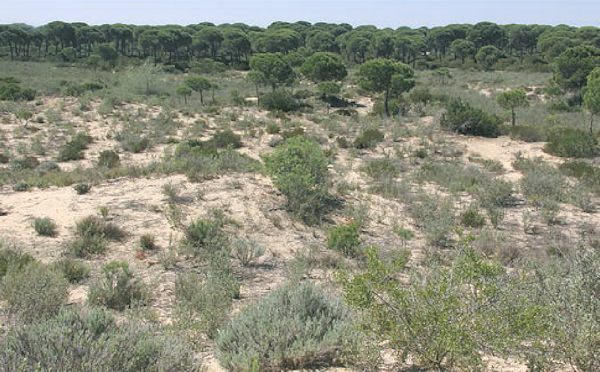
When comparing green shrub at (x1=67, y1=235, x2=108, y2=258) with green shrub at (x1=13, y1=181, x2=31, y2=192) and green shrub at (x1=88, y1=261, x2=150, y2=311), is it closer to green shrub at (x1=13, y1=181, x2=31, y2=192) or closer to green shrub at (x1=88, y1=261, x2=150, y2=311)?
green shrub at (x1=88, y1=261, x2=150, y2=311)

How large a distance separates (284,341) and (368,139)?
14.5 metres

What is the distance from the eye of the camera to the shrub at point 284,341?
13.6ft

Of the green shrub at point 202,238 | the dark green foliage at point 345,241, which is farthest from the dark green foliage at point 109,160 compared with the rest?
the dark green foliage at point 345,241

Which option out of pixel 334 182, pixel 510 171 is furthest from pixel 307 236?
pixel 510 171

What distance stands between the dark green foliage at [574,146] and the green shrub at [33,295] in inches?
658

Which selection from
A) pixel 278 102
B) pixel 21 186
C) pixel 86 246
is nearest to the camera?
pixel 86 246

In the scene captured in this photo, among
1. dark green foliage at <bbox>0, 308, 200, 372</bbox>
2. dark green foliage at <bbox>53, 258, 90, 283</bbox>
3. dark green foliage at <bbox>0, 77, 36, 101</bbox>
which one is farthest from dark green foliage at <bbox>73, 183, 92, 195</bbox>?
dark green foliage at <bbox>0, 77, 36, 101</bbox>

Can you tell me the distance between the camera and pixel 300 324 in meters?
4.40

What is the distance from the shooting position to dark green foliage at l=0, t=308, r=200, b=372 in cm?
345

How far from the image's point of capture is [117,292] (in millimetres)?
5918

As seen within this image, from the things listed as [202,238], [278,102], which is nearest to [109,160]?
[202,238]

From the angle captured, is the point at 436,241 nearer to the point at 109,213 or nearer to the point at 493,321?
the point at 493,321

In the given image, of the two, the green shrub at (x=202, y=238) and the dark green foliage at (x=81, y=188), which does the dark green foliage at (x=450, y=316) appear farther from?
the dark green foliage at (x=81, y=188)

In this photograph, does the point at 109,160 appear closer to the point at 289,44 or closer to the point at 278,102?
the point at 278,102
